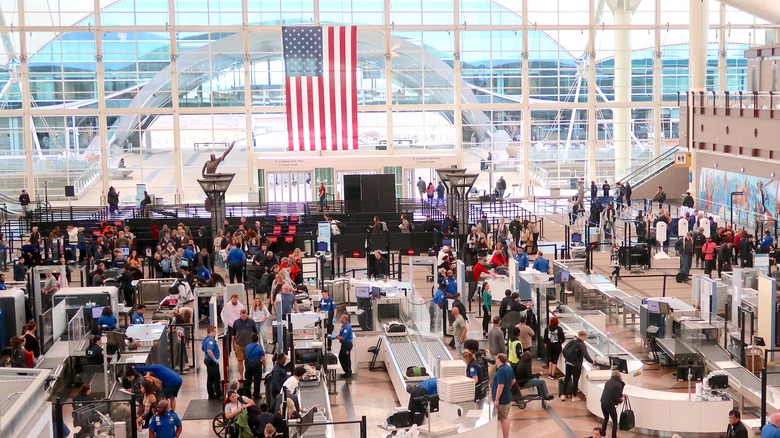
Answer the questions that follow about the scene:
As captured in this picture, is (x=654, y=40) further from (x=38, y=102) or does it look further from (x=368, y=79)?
(x=38, y=102)

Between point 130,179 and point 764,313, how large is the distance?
33.5 m

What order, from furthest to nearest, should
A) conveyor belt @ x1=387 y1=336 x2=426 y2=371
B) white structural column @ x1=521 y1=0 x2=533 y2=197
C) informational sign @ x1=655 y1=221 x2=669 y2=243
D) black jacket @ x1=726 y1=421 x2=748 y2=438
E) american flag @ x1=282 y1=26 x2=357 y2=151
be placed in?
white structural column @ x1=521 y1=0 x2=533 y2=197
american flag @ x1=282 y1=26 x2=357 y2=151
informational sign @ x1=655 y1=221 x2=669 y2=243
conveyor belt @ x1=387 y1=336 x2=426 y2=371
black jacket @ x1=726 y1=421 x2=748 y2=438

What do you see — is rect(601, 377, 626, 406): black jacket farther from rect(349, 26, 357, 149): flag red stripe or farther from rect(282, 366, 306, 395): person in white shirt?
rect(349, 26, 357, 149): flag red stripe

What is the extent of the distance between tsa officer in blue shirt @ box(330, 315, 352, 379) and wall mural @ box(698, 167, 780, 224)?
19525 mm

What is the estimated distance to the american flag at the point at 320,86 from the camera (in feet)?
138

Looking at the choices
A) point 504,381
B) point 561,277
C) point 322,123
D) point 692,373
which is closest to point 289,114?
point 322,123

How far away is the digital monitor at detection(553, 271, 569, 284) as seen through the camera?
77.5 ft

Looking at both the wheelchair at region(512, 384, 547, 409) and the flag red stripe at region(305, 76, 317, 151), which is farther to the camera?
the flag red stripe at region(305, 76, 317, 151)

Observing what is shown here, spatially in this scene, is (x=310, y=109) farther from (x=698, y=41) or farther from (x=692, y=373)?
(x=692, y=373)

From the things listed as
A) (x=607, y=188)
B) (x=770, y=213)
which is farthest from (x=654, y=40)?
(x=770, y=213)

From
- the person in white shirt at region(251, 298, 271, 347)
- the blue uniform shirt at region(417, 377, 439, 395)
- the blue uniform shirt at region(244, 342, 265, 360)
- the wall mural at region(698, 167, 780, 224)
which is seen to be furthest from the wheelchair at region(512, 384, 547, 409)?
the wall mural at region(698, 167, 780, 224)

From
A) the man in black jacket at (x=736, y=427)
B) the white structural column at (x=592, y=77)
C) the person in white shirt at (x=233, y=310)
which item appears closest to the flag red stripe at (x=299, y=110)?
the white structural column at (x=592, y=77)

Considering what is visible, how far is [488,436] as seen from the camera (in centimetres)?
1452

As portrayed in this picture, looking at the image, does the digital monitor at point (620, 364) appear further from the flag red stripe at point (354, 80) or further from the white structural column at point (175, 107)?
the white structural column at point (175, 107)
